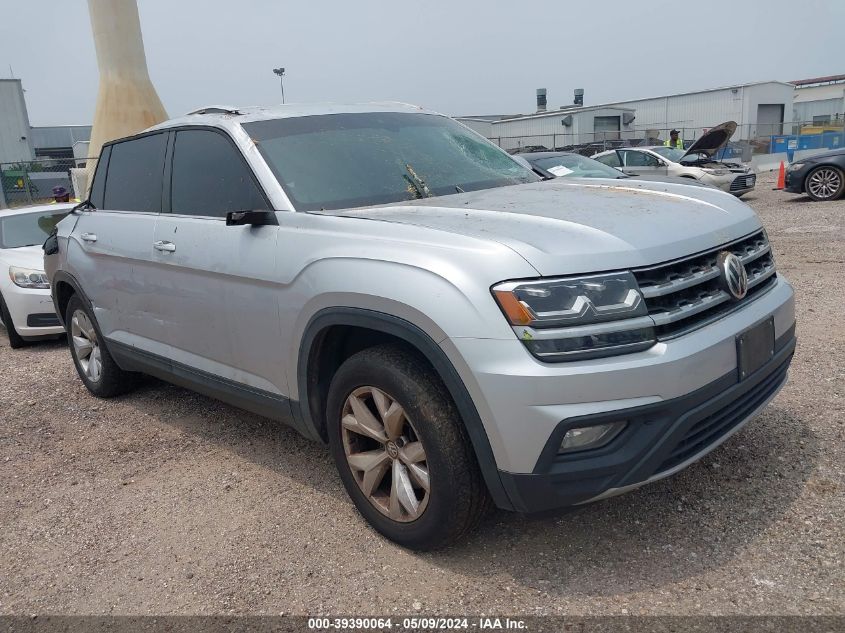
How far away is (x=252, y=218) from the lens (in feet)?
10.7

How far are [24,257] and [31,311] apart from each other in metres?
0.70

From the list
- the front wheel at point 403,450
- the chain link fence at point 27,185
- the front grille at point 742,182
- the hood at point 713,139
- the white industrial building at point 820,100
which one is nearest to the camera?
the front wheel at point 403,450

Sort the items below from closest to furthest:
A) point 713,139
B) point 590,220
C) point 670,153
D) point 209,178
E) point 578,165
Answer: point 590,220
point 209,178
point 578,165
point 713,139
point 670,153

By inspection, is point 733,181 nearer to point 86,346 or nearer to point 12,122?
point 86,346

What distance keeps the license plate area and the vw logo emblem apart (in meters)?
0.15

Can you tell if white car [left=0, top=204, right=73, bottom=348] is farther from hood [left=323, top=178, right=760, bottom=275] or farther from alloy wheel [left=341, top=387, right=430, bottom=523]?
hood [left=323, top=178, right=760, bottom=275]

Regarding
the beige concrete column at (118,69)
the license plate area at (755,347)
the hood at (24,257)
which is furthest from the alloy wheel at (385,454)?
the beige concrete column at (118,69)

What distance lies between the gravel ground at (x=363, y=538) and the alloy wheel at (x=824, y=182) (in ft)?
36.4

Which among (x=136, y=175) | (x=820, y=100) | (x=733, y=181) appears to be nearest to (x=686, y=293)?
(x=136, y=175)

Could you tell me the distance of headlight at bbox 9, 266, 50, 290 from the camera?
287 inches

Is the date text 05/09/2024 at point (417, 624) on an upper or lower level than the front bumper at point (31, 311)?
lower

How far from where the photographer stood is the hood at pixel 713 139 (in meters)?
14.3

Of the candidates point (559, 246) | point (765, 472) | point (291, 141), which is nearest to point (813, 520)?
point (765, 472)

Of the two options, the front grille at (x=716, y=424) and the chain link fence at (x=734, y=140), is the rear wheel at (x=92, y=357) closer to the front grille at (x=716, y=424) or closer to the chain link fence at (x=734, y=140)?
the front grille at (x=716, y=424)
